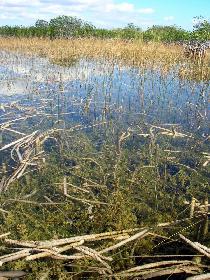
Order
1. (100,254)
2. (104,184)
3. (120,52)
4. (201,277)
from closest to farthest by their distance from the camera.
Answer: (201,277)
(100,254)
(104,184)
(120,52)

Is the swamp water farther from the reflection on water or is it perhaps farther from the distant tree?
the distant tree

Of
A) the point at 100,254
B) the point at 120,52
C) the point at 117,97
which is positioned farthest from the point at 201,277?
the point at 120,52

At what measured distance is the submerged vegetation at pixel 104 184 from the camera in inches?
163

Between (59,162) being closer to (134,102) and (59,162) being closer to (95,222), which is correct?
(95,222)

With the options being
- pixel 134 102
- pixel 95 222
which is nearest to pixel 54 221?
pixel 95 222

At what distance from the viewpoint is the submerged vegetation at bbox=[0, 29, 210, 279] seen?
4148 millimetres

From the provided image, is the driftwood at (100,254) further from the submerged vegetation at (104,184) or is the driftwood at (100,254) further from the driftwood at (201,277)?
the driftwood at (201,277)

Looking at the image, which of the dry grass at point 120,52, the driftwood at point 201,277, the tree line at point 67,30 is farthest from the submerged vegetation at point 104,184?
the tree line at point 67,30

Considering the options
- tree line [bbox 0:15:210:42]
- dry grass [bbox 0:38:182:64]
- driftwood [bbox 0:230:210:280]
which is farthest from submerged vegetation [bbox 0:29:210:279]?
tree line [bbox 0:15:210:42]

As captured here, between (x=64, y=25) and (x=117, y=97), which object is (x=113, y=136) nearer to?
(x=117, y=97)

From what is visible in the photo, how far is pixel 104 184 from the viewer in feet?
19.9

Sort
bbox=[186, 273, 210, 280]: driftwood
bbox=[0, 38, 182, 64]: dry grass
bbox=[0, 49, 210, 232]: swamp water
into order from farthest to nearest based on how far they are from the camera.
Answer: bbox=[0, 38, 182, 64]: dry grass < bbox=[0, 49, 210, 232]: swamp water < bbox=[186, 273, 210, 280]: driftwood

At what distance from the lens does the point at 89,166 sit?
6812 millimetres

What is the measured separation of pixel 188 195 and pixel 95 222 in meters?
1.78
